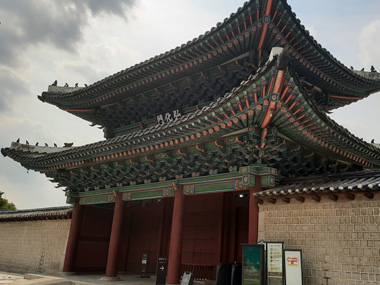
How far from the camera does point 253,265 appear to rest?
8016 millimetres

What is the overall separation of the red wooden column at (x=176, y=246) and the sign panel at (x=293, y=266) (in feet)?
13.7

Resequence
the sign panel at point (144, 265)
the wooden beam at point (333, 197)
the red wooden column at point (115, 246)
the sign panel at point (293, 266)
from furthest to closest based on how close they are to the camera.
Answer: the sign panel at point (144, 265) → the red wooden column at point (115, 246) → the wooden beam at point (333, 197) → the sign panel at point (293, 266)

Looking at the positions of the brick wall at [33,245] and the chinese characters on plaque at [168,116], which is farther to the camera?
the brick wall at [33,245]

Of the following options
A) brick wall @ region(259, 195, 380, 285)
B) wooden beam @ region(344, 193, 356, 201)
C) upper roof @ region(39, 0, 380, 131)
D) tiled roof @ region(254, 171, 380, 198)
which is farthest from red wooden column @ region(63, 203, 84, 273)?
wooden beam @ region(344, 193, 356, 201)

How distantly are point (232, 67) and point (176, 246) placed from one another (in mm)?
6504

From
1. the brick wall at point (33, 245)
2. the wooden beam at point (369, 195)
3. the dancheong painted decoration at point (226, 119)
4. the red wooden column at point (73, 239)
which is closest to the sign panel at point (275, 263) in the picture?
the dancheong painted decoration at point (226, 119)

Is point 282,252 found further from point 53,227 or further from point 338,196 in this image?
point 53,227

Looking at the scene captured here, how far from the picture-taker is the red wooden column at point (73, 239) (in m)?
15.4

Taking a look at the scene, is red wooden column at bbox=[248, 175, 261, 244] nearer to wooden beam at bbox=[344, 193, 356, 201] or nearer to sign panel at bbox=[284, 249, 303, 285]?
sign panel at bbox=[284, 249, 303, 285]

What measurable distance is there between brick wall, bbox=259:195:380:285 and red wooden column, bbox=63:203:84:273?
10.3 meters

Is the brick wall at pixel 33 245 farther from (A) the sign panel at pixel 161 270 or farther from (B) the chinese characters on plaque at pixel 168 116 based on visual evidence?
(A) the sign panel at pixel 161 270

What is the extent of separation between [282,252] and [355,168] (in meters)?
5.74

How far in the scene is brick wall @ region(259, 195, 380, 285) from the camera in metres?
7.25

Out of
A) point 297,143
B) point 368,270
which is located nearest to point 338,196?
point 368,270
